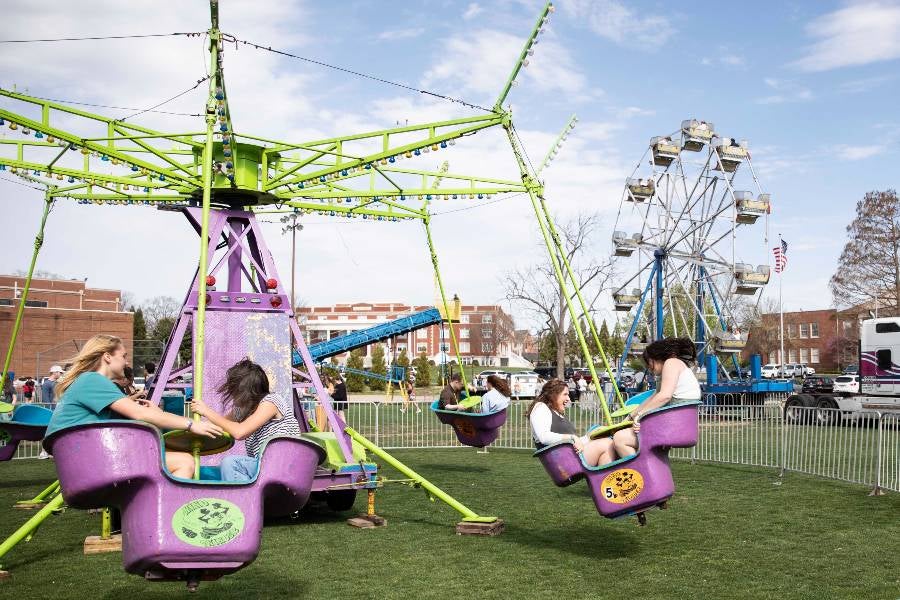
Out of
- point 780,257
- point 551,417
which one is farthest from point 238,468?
point 780,257

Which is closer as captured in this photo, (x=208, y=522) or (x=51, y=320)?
(x=208, y=522)

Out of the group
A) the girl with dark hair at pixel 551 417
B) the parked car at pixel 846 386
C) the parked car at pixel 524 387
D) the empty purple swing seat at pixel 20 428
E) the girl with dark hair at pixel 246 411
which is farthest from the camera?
the parked car at pixel 524 387

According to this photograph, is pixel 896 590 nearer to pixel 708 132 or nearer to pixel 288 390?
pixel 288 390

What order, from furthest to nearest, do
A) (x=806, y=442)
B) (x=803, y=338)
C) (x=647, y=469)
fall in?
(x=803, y=338) < (x=806, y=442) < (x=647, y=469)

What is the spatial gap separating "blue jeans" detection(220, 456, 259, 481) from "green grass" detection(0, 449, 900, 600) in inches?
72.3

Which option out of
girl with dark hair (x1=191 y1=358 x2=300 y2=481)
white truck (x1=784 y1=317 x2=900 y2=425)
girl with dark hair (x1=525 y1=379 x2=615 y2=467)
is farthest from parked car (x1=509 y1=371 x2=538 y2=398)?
girl with dark hair (x1=191 y1=358 x2=300 y2=481)

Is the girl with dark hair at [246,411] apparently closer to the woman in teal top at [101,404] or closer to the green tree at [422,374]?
the woman in teal top at [101,404]

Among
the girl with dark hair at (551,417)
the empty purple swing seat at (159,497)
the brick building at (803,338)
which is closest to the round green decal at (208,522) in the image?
the empty purple swing seat at (159,497)

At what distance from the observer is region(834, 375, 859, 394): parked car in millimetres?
27903

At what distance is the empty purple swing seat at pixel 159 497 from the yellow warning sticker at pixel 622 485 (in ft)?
9.71

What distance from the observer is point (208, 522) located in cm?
460

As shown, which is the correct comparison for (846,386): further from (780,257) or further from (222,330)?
(222,330)

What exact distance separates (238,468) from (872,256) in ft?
155

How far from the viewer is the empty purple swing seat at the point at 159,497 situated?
14.4 ft
